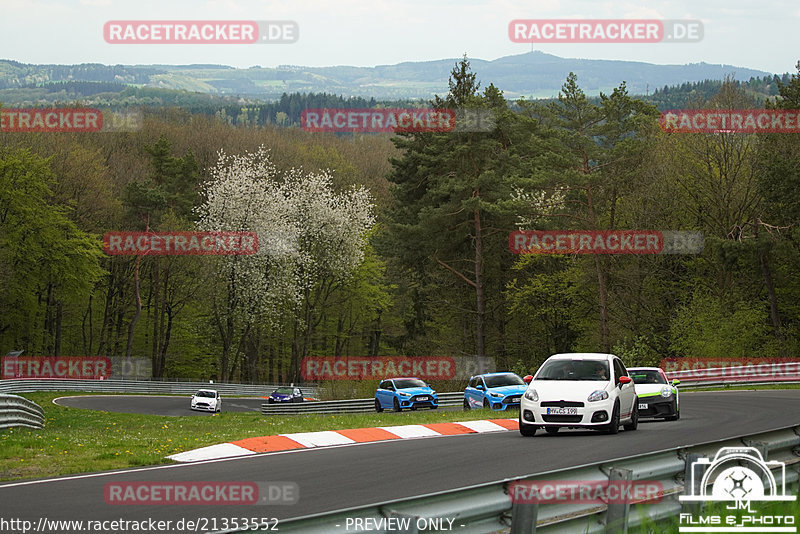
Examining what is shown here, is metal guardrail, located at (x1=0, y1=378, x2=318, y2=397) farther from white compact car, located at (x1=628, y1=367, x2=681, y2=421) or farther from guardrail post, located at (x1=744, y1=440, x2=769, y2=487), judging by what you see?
guardrail post, located at (x1=744, y1=440, x2=769, y2=487)

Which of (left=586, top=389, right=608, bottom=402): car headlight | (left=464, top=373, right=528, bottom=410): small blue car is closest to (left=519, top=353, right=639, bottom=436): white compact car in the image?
(left=586, top=389, right=608, bottom=402): car headlight

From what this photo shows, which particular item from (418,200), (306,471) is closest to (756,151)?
(418,200)

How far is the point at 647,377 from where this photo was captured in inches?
938

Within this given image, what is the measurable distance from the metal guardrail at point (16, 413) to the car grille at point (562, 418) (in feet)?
41.5

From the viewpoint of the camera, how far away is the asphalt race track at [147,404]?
1834 inches

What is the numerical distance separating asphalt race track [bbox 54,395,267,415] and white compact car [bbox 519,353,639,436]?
30.6 metres

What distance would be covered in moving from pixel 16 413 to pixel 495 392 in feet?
47.9

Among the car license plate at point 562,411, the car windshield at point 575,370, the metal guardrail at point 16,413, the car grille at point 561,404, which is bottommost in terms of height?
the metal guardrail at point 16,413

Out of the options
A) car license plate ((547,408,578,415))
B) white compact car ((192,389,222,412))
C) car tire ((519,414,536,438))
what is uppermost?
car license plate ((547,408,578,415))

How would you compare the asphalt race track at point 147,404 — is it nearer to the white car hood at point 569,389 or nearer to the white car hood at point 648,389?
the white car hood at point 648,389

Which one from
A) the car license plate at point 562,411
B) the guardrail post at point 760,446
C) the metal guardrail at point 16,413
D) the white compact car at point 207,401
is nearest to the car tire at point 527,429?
the car license plate at point 562,411

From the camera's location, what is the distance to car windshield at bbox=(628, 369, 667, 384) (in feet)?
77.3

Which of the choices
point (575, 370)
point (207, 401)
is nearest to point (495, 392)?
point (575, 370)

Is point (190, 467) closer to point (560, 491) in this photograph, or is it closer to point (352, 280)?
point (560, 491)
